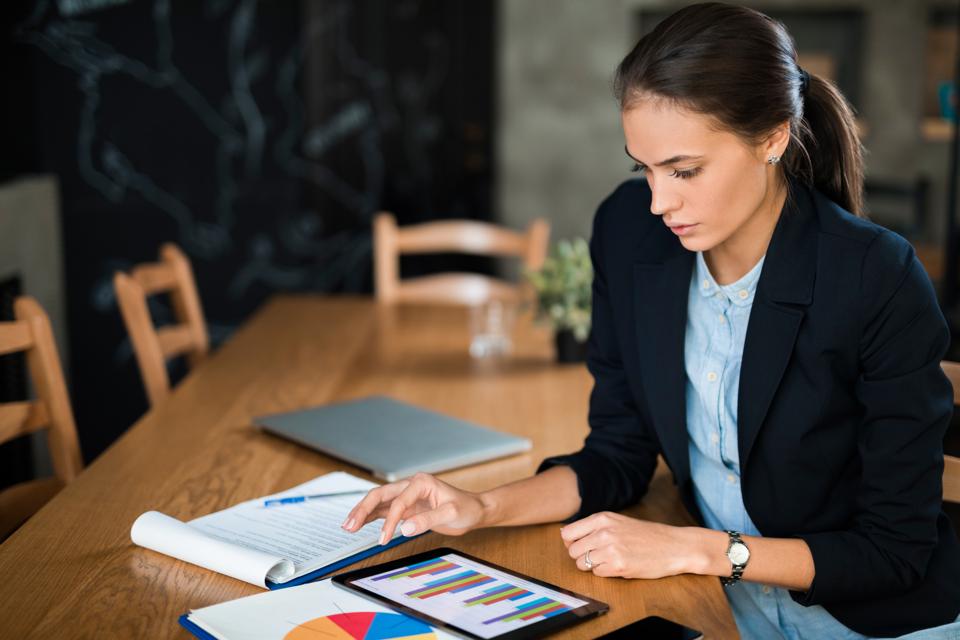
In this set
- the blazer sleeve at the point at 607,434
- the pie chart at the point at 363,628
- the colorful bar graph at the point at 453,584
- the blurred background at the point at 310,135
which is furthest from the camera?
the blurred background at the point at 310,135

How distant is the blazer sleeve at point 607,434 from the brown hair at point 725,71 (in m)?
0.33

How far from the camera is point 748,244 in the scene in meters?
1.48

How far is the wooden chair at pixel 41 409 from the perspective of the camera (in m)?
1.83

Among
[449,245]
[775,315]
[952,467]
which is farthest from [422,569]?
[449,245]

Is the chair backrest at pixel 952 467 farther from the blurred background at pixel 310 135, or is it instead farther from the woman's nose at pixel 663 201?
the blurred background at pixel 310 135

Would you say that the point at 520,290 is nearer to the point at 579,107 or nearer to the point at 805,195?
the point at 805,195

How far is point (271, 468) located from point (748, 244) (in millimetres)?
769

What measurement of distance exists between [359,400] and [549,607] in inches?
35.5

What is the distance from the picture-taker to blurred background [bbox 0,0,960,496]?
3.72 m

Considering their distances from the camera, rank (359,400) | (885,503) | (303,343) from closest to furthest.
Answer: (885,503) < (359,400) < (303,343)

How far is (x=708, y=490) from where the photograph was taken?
1.53 metres

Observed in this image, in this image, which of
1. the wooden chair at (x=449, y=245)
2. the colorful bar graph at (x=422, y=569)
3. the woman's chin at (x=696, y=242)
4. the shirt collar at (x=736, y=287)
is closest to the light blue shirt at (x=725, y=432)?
the shirt collar at (x=736, y=287)

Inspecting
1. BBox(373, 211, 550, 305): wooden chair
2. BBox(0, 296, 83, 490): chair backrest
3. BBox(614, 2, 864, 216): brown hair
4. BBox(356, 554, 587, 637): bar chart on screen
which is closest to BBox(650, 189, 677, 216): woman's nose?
BBox(614, 2, 864, 216): brown hair

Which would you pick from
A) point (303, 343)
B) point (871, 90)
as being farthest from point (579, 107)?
point (303, 343)
